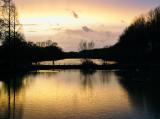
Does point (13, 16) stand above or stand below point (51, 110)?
above

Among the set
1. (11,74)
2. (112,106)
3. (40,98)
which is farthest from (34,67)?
(112,106)

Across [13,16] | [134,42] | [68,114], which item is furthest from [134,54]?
[68,114]

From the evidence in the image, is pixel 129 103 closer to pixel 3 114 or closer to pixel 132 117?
pixel 132 117

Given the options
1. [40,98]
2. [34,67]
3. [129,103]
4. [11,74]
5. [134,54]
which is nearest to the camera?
[129,103]

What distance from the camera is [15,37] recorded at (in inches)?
3076

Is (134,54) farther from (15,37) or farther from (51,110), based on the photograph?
(51,110)

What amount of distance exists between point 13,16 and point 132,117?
173ft

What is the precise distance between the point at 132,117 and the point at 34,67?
6172 centimetres

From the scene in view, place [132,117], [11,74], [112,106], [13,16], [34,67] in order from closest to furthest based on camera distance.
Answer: [132,117], [112,106], [11,74], [13,16], [34,67]

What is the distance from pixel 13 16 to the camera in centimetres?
7369

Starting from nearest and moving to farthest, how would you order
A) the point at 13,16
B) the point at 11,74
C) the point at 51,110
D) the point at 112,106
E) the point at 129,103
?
the point at 51,110 < the point at 112,106 < the point at 129,103 < the point at 11,74 < the point at 13,16

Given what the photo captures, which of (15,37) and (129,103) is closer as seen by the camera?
(129,103)

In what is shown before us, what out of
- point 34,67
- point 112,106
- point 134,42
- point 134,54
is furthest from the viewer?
point 134,42

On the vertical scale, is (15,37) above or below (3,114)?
above
